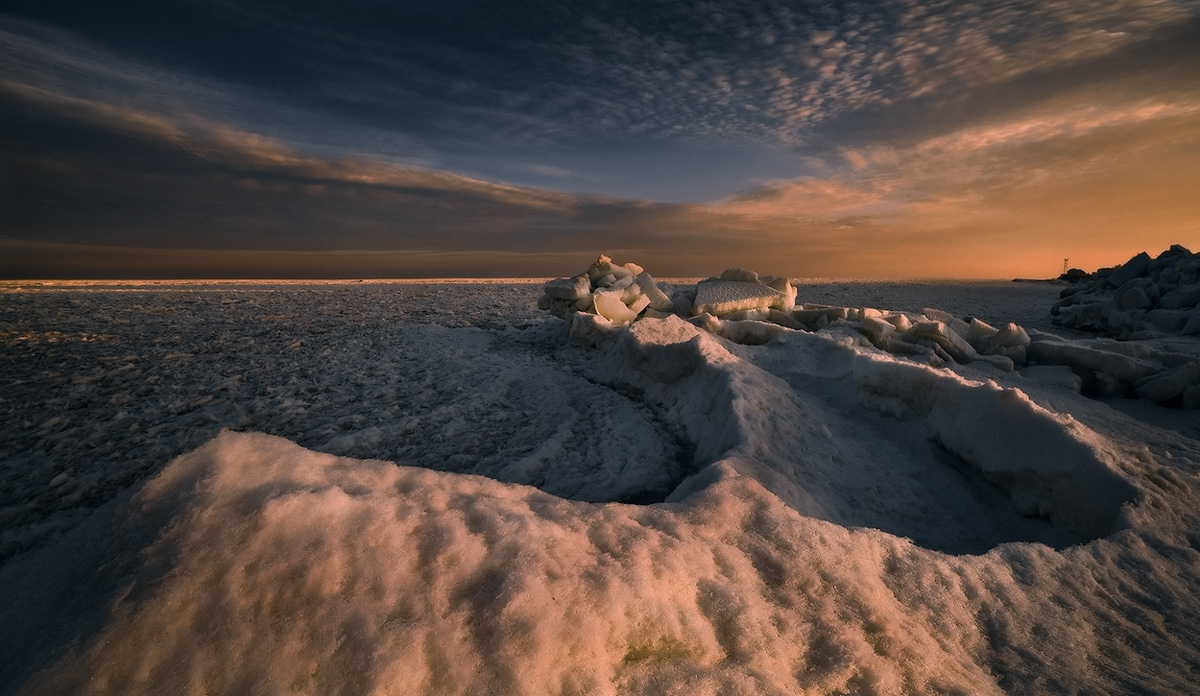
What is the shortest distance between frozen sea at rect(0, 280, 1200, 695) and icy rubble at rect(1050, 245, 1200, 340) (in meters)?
5.10

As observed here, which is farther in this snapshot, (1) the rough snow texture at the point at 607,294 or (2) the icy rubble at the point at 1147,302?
(2) the icy rubble at the point at 1147,302

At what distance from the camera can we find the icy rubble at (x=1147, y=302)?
6.89 metres

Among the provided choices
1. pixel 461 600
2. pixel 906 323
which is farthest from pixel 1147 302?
pixel 461 600

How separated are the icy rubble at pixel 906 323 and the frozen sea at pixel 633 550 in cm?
50

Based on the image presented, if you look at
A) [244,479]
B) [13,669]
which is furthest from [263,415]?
[13,669]

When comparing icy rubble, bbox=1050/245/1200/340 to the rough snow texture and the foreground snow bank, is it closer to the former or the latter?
the rough snow texture

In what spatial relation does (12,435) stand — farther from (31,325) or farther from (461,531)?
(31,325)

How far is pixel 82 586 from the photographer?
1.16 meters

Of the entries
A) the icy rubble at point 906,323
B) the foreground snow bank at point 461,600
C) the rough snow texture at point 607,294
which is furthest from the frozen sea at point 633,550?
the rough snow texture at point 607,294

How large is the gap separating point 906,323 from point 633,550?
16.5ft

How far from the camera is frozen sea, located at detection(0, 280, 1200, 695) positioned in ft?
3.46

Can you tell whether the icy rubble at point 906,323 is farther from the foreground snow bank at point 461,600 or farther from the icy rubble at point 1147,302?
the foreground snow bank at point 461,600

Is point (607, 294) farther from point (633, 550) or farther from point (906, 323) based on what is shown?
point (633, 550)

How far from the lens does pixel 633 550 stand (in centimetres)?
142
